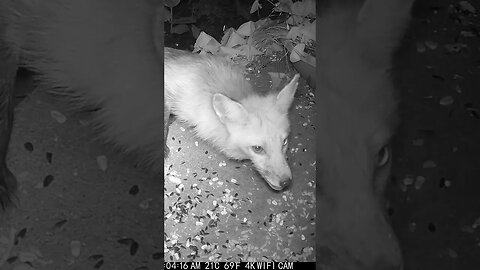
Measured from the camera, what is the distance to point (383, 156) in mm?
1699

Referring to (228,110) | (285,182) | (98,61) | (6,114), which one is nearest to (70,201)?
(6,114)

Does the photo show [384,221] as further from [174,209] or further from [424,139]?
[174,209]

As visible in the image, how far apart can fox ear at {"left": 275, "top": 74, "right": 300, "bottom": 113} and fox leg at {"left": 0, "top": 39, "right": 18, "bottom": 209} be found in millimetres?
852

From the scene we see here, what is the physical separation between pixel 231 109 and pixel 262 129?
0.12m

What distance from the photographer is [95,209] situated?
1656 millimetres

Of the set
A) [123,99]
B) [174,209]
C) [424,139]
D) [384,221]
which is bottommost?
[384,221]

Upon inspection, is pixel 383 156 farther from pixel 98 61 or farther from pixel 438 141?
pixel 98 61

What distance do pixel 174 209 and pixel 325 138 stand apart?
55cm

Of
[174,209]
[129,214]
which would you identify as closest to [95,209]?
[129,214]

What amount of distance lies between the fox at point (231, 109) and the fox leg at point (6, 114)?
0.49 metres

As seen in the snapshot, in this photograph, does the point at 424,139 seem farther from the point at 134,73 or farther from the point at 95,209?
the point at 95,209

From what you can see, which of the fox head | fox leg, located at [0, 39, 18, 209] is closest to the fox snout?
the fox head

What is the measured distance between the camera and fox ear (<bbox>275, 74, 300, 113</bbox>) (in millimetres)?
1719

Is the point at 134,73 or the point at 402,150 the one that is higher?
the point at 134,73
